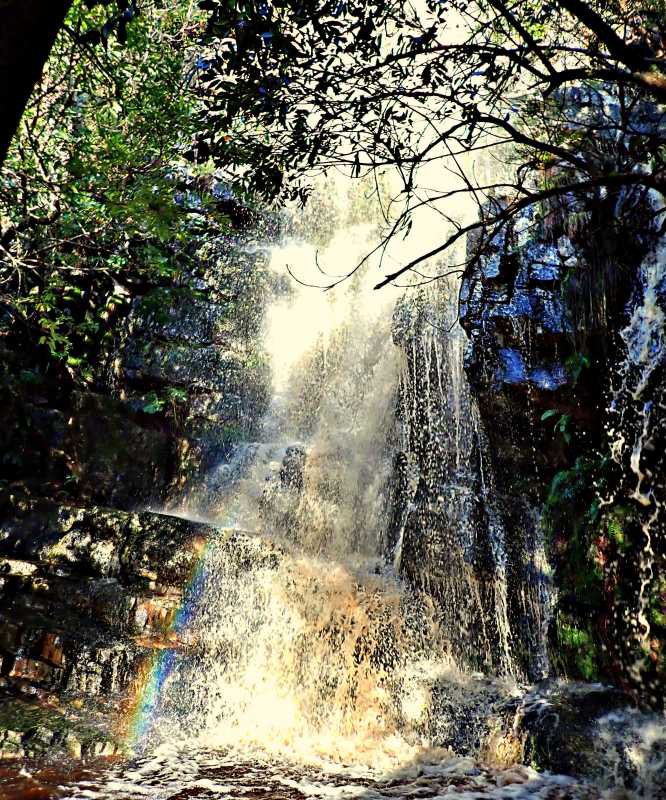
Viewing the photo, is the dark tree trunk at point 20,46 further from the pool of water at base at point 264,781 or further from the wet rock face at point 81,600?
the wet rock face at point 81,600

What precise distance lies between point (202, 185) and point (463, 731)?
1234 cm

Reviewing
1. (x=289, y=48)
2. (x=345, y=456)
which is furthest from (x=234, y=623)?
(x=289, y=48)

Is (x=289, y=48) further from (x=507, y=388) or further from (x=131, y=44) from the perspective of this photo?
(x=507, y=388)

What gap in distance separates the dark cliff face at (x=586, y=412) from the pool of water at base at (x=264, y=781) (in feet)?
5.41

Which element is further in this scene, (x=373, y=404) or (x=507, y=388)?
(x=373, y=404)

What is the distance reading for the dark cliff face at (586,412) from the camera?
21.4ft

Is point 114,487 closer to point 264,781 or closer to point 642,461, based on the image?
point 264,781

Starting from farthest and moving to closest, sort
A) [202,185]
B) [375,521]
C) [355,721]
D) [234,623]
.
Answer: [202,185] → [375,521] → [234,623] → [355,721]

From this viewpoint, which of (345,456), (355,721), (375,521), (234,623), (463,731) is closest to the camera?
(463,731)

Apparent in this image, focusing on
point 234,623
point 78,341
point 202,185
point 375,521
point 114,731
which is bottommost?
point 114,731

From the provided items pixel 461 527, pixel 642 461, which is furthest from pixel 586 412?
pixel 461 527

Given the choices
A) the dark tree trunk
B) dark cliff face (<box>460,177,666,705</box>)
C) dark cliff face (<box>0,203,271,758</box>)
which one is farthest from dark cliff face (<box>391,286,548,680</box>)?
the dark tree trunk

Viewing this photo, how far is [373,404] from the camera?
37.9 feet

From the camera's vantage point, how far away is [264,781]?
17.5 feet
